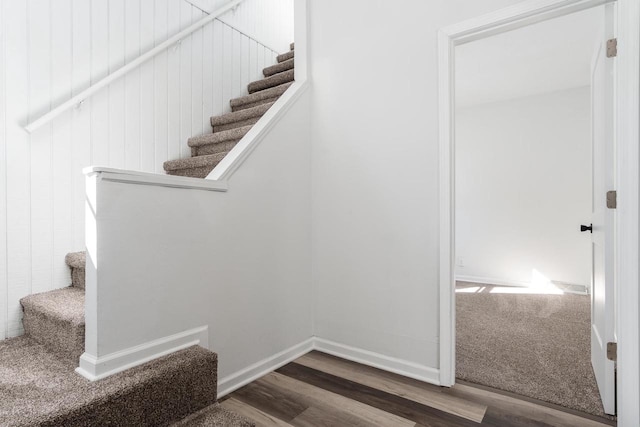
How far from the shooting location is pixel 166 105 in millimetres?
2598

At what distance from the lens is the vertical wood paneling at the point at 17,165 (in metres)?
1.83

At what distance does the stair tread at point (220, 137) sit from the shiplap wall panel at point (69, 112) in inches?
4.0

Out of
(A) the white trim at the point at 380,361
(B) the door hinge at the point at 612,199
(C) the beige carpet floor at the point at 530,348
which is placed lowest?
(C) the beige carpet floor at the point at 530,348

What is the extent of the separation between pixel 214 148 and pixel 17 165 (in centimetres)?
112

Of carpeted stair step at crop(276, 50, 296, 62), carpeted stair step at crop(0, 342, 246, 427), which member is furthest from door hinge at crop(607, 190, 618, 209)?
carpeted stair step at crop(276, 50, 296, 62)

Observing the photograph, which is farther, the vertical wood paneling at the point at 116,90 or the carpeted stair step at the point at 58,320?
the vertical wood paneling at the point at 116,90

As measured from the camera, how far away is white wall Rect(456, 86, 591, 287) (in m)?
4.28

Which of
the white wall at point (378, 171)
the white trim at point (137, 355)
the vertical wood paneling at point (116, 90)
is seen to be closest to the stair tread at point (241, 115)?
the white wall at point (378, 171)

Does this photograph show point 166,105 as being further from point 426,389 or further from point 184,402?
point 426,389

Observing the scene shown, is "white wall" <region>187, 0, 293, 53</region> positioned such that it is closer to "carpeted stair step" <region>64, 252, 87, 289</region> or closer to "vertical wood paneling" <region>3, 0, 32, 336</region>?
"vertical wood paneling" <region>3, 0, 32, 336</region>

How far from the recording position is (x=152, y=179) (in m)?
1.50

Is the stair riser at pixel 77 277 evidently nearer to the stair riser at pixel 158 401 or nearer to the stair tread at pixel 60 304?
the stair tread at pixel 60 304

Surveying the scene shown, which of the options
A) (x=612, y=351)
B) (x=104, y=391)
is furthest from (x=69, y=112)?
(x=612, y=351)

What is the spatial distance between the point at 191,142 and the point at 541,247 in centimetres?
429
